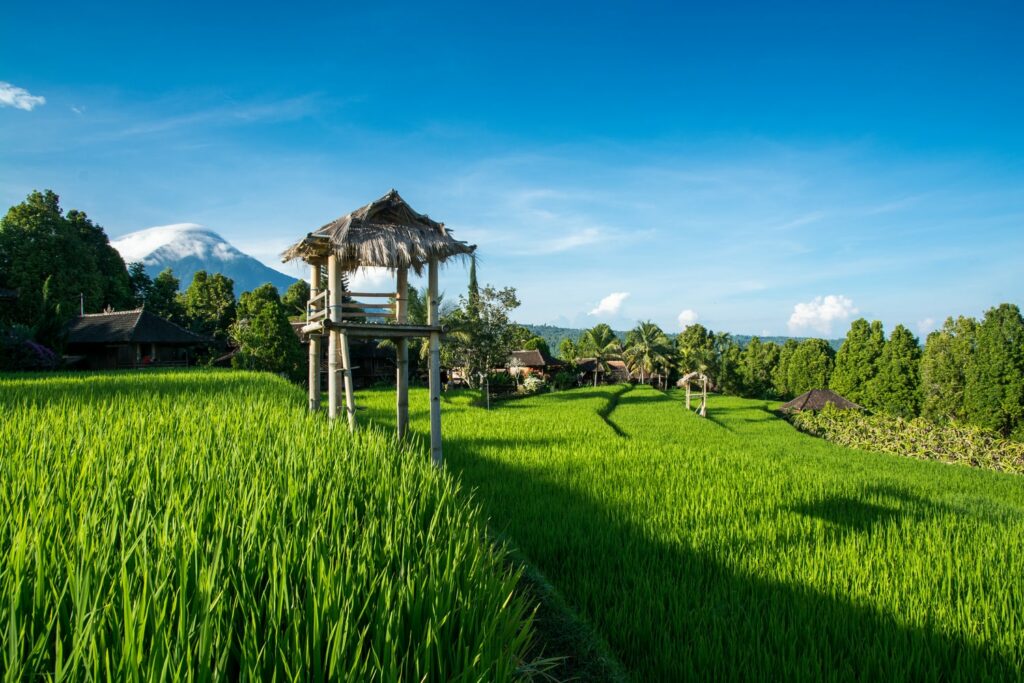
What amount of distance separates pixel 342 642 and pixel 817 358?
195 ft

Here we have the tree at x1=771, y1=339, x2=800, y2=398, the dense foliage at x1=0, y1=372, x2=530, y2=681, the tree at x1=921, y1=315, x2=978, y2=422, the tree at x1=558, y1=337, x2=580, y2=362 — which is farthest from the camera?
the tree at x1=558, y1=337, x2=580, y2=362

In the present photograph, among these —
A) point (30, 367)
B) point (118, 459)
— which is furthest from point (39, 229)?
point (118, 459)

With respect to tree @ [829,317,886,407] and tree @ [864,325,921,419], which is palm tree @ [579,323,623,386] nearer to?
tree @ [829,317,886,407]

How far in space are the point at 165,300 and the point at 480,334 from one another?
26832 millimetres

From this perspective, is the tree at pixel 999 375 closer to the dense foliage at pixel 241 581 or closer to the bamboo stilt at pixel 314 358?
the bamboo stilt at pixel 314 358

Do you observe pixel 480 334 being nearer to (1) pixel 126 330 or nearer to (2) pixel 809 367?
(1) pixel 126 330

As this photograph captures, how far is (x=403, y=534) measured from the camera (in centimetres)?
259

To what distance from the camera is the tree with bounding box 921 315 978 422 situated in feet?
102

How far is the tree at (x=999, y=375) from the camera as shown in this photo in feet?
90.9

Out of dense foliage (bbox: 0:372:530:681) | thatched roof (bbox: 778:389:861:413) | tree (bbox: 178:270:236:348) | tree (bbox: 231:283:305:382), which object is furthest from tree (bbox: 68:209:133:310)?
thatched roof (bbox: 778:389:861:413)

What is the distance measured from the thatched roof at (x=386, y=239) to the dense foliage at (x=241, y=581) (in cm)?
509

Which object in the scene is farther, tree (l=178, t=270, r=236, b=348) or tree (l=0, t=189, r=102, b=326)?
tree (l=178, t=270, r=236, b=348)

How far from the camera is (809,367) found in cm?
5266

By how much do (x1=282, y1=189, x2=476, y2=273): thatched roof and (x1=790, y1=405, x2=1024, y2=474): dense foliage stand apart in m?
21.6
